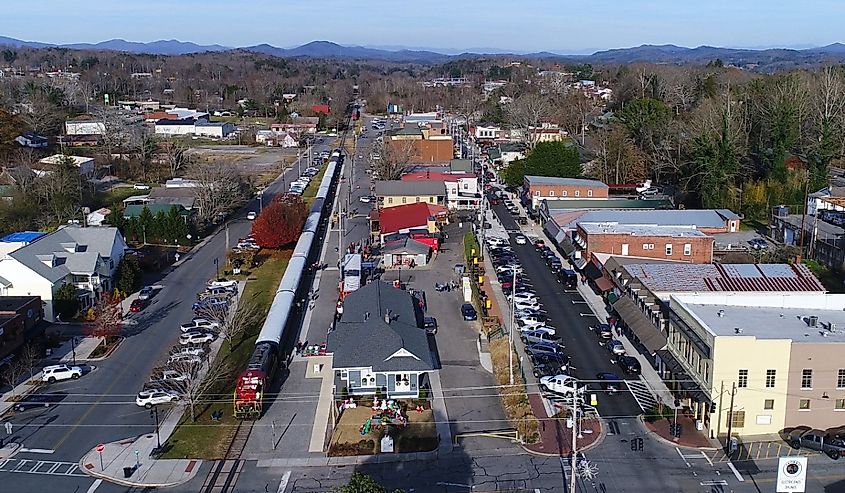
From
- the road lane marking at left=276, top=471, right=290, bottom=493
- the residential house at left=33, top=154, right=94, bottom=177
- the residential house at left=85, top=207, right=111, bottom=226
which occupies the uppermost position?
the residential house at left=33, top=154, right=94, bottom=177

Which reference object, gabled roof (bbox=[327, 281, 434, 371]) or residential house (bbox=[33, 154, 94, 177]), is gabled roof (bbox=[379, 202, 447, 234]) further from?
residential house (bbox=[33, 154, 94, 177])

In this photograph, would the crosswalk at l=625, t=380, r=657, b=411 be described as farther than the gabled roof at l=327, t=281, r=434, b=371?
No

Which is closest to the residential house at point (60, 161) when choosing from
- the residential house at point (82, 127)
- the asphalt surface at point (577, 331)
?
the residential house at point (82, 127)

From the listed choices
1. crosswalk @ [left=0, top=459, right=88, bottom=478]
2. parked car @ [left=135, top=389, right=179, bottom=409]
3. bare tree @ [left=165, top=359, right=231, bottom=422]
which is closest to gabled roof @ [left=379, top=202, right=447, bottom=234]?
bare tree @ [left=165, top=359, right=231, bottom=422]

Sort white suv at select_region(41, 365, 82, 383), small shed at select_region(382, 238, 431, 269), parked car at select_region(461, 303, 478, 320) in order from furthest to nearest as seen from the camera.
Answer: small shed at select_region(382, 238, 431, 269), parked car at select_region(461, 303, 478, 320), white suv at select_region(41, 365, 82, 383)

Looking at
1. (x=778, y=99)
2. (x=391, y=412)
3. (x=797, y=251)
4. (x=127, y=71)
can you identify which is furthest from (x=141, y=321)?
(x=127, y=71)

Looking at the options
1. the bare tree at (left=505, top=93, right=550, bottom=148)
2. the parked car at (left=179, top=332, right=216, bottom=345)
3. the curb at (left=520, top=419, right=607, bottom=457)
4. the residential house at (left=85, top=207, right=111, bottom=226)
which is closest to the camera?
the curb at (left=520, top=419, right=607, bottom=457)

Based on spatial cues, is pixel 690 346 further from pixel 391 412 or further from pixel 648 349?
pixel 391 412

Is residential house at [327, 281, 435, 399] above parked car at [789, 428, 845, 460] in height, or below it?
above

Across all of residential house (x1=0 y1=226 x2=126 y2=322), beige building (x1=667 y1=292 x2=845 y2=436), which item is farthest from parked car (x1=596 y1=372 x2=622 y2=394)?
residential house (x1=0 y1=226 x2=126 y2=322)
